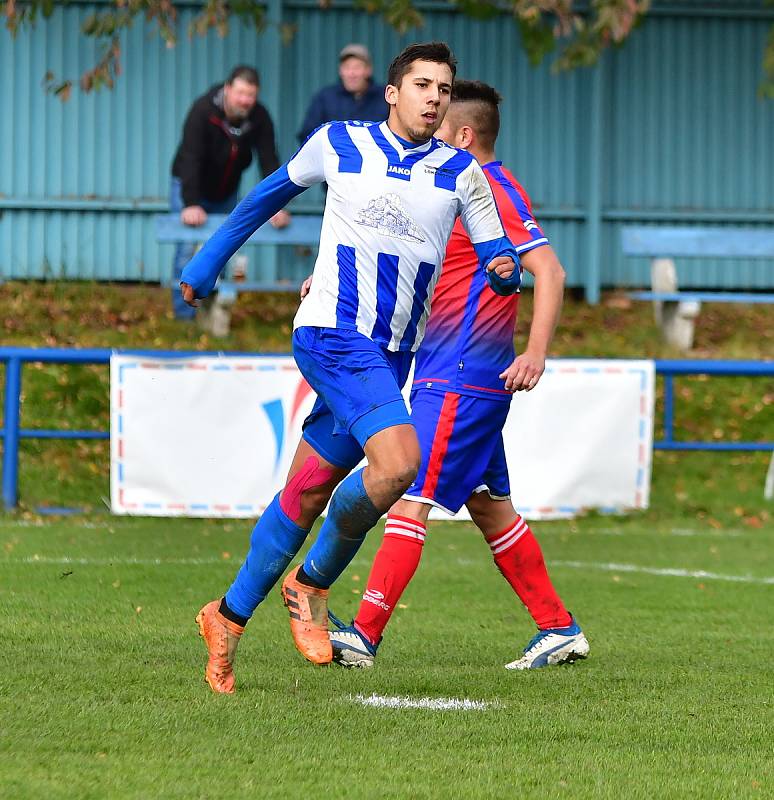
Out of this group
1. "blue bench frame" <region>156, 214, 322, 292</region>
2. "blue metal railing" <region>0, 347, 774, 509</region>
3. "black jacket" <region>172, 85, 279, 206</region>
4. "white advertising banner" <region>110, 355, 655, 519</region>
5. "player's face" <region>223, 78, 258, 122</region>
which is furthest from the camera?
"blue bench frame" <region>156, 214, 322, 292</region>

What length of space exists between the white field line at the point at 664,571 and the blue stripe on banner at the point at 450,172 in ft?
12.8

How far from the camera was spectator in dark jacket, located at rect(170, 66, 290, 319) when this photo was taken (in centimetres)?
1309

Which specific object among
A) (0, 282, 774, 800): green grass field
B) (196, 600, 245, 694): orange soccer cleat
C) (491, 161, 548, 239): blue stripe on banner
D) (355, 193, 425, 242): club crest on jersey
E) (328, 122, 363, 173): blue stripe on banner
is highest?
(328, 122, 363, 173): blue stripe on banner

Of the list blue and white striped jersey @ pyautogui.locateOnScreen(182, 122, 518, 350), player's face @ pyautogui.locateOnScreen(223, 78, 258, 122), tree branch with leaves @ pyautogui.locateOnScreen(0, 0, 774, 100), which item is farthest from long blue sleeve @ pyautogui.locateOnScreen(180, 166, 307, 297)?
player's face @ pyautogui.locateOnScreen(223, 78, 258, 122)

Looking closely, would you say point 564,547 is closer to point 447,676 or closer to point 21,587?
point 21,587

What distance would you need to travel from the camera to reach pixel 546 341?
5.46 meters

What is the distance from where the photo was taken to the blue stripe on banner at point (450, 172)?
5.25 meters

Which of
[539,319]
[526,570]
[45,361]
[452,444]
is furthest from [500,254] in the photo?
[45,361]

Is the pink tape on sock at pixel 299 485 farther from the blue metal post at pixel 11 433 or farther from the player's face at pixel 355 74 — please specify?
the player's face at pixel 355 74

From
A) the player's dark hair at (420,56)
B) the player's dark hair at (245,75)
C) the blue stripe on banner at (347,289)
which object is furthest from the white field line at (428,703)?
the player's dark hair at (245,75)

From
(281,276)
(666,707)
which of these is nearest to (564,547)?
(666,707)

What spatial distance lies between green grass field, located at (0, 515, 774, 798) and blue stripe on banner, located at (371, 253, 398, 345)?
1170mm

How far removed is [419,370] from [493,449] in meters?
0.41

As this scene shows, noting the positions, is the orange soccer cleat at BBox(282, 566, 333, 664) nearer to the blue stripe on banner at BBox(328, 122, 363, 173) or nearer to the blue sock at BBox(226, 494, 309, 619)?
the blue sock at BBox(226, 494, 309, 619)
